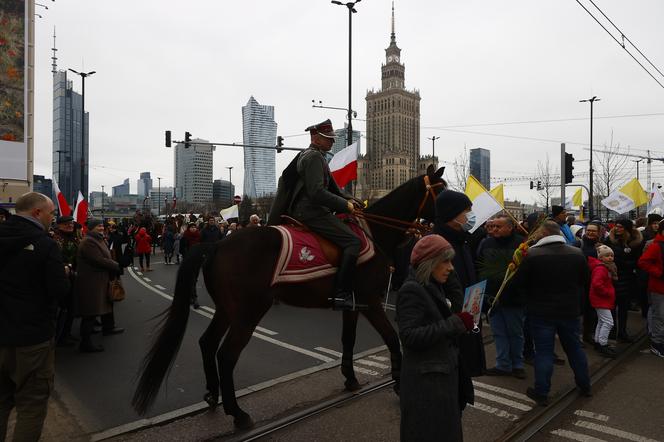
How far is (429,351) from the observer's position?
9.47ft

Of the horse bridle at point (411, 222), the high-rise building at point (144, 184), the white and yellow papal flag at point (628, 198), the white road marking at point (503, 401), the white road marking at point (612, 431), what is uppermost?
the high-rise building at point (144, 184)

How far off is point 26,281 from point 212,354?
6.60 ft

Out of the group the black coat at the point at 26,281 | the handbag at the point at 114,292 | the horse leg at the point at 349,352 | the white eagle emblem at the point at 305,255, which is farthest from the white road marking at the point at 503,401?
the handbag at the point at 114,292

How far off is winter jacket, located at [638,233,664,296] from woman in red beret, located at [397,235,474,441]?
5.65m

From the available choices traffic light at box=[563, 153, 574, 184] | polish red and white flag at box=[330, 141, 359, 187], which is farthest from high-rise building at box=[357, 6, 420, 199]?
polish red and white flag at box=[330, 141, 359, 187]

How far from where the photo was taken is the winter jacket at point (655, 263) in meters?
6.82

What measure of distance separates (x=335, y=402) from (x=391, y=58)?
127 meters

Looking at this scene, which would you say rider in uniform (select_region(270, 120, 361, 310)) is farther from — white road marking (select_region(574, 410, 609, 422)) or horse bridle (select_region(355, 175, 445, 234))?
white road marking (select_region(574, 410, 609, 422))

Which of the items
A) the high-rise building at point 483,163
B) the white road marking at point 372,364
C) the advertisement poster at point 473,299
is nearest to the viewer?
the advertisement poster at point 473,299

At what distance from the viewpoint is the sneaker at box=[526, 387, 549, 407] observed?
4.95 meters

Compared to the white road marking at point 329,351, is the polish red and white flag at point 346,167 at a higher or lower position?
higher

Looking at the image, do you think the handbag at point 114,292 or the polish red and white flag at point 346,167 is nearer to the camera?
the handbag at point 114,292

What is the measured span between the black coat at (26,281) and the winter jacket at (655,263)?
25.7ft

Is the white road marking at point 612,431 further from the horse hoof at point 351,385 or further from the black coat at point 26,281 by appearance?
the black coat at point 26,281
